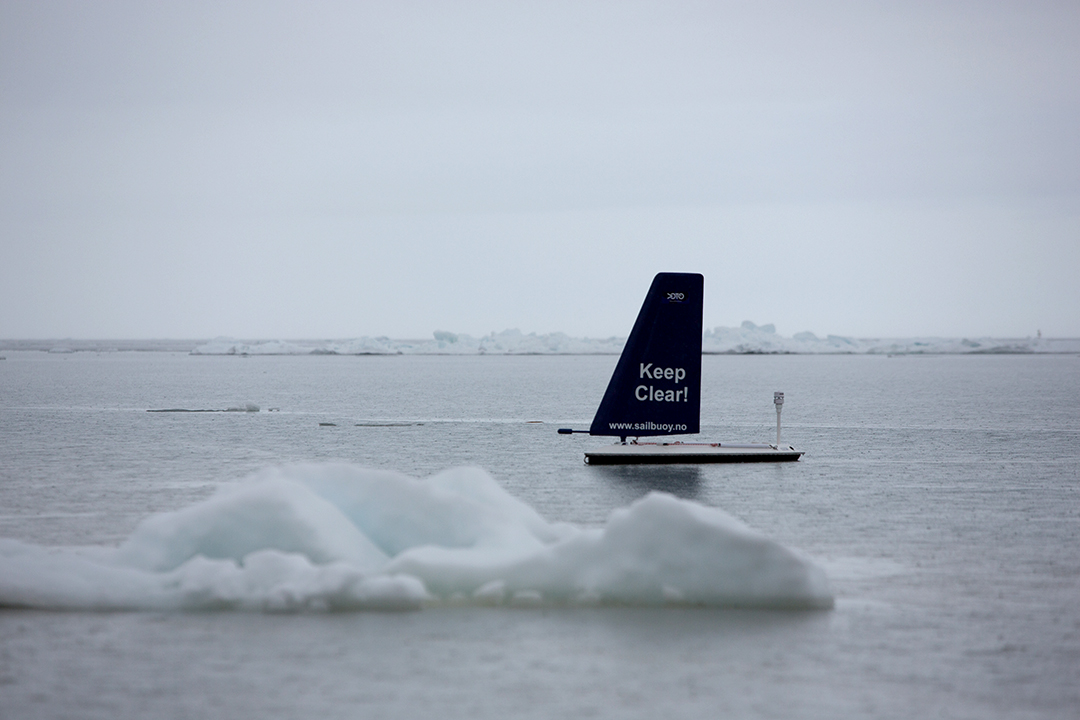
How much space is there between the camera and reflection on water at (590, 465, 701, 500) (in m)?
24.1

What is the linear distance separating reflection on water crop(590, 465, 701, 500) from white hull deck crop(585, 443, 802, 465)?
0.34 m

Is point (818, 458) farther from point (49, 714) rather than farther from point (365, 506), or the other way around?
point (49, 714)

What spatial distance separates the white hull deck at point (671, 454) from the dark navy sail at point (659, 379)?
45 centimetres

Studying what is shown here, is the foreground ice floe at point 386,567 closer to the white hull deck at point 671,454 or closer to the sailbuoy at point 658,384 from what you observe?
the white hull deck at point 671,454

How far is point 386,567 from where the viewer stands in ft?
42.1

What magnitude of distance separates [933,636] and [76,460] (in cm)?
2583

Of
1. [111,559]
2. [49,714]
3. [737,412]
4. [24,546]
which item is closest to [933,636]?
[49,714]

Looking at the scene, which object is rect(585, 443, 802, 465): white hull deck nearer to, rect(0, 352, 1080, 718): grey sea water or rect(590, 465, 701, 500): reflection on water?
rect(590, 465, 701, 500): reflection on water

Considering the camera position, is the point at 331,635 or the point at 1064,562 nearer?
the point at 331,635

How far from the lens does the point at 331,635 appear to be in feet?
37.2

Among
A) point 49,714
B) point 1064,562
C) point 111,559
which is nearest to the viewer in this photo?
point 49,714

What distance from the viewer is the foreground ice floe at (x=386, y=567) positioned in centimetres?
1237

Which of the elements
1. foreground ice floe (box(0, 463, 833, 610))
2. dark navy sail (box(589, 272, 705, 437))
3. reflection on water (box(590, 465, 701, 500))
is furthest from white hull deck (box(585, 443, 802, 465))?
foreground ice floe (box(0, 463, 833, 610))

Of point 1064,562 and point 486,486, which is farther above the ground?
point 486,486
